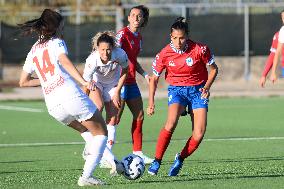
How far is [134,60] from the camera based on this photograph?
14531 millimetres

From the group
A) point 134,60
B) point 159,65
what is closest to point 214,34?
point 134,60

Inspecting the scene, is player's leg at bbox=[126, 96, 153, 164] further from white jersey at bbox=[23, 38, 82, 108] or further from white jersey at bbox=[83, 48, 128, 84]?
white jersey at bbox=[23, 38, 82, 108]

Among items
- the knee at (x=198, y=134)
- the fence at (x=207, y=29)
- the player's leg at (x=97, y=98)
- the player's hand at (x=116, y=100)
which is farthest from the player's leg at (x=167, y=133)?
the fence at (x=207, y=29)

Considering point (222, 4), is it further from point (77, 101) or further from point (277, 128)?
point (77, 101)

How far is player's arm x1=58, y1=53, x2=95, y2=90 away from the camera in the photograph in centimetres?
1034

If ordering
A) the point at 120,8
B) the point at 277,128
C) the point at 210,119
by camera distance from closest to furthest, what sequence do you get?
→ 1. the point at 277,128
2. the point at 210,119
3. the point at 120,8

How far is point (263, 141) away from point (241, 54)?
54.2 ft

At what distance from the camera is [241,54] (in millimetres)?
33562

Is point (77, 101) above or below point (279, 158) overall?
above

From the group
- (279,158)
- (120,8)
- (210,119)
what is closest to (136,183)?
(279,158)

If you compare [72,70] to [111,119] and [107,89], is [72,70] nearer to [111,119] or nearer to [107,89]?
[107,89]

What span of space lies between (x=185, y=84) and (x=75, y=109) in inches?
89.7

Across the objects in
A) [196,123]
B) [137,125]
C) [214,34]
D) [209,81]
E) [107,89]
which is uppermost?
[209,81]

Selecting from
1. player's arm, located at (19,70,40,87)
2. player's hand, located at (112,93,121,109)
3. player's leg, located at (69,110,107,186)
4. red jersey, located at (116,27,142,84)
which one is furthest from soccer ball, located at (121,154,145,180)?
red jersey, located at (116,27,142,84)
